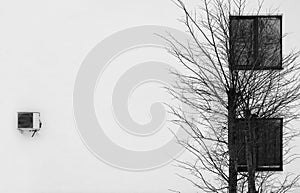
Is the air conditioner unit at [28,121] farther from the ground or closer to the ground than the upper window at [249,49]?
closer to the ground

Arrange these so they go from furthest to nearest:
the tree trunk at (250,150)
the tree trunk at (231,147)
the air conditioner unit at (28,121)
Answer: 1. the air conditioner unit at (28,121)
2. the tree trunk at (231,147)
3. the tree trunk at (250,150)

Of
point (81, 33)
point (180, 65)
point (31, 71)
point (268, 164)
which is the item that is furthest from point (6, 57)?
point (268, 164)

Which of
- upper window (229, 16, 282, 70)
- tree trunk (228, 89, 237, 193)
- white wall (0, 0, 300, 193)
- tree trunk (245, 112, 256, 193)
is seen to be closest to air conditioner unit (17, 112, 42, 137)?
white wall (0, 0, 300, 193)

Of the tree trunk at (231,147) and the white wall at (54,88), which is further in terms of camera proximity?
the white wall at (54,88)

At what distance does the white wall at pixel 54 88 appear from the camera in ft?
22.7

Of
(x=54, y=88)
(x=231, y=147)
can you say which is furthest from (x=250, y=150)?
(x=54, y=88)

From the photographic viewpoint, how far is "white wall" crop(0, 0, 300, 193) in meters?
6.91

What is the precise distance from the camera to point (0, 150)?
6.90 m

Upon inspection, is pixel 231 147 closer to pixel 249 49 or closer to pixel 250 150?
pixel 250 150

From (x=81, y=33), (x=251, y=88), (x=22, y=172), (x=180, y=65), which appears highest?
(x=81, y=33)

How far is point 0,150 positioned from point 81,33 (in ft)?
6.20

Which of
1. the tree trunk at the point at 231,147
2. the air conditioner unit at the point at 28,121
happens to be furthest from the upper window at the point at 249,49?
the air conditioner unit at the point at 28,121

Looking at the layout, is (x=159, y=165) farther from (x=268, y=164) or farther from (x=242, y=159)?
(x=242, y=159)

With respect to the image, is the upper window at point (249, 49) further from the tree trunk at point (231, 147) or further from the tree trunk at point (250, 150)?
the tree trunk at point (250, 150)
